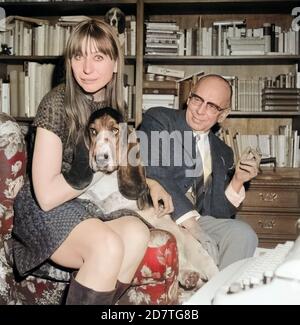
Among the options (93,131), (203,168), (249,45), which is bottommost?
(203,168)

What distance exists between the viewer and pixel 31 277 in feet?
4.41

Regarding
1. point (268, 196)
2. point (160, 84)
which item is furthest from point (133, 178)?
point (160, 84)

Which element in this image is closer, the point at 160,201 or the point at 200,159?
the point at 160,201

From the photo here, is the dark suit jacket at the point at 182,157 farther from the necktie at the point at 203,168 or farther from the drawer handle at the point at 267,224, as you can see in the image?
the drawer handle at the point at 267,224

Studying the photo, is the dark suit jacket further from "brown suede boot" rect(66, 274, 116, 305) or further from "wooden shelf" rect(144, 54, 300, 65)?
"wooden shelf" rect(144, 54, 300, 65)

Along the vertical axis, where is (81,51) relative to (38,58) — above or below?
below

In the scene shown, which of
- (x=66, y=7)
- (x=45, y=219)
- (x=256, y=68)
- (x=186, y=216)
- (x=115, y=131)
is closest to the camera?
(x=45, y=219)

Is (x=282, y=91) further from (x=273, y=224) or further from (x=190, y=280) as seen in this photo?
(x=190, y=280)

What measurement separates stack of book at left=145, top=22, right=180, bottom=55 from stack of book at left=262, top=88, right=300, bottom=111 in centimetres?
59

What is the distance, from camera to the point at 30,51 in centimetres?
267

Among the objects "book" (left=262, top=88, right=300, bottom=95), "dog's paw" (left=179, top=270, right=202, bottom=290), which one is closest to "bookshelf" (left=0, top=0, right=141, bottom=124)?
"book" (left=262, top=88, right=300, bottom=95)

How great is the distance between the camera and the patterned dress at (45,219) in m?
1.16

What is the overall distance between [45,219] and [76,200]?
4.6 inches
